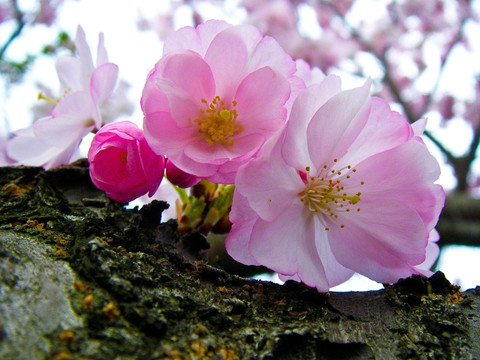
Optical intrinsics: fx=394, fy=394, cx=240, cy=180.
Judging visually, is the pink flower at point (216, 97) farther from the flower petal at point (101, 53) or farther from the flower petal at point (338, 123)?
the flower petal at point (101, 53)

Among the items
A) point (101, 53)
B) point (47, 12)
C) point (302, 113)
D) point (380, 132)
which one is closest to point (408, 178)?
point (380, 132)

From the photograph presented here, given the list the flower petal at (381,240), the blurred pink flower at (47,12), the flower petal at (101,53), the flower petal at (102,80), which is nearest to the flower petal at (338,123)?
the flower petal at (381,240)

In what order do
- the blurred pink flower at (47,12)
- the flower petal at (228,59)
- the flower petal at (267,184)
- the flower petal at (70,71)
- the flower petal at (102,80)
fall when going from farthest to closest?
the blurred pink flower at (47,12) < the flower petal at (70,71) < the flower petal at (102,80) < the flower petal at (228,59) < the flower petal at (267,184)

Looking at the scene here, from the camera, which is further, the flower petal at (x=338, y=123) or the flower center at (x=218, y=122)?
the flower center at (x=218, y=122)

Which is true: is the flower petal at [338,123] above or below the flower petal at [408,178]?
above

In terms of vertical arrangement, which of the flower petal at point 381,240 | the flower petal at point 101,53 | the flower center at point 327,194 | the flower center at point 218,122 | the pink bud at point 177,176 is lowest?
the flower petal at point 381,240

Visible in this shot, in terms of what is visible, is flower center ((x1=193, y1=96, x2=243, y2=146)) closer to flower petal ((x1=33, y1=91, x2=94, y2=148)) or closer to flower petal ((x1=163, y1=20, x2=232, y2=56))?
flower petal ((x1=163, y1=20, x2=232, y2=56))

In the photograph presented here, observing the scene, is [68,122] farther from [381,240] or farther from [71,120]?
[381,240]

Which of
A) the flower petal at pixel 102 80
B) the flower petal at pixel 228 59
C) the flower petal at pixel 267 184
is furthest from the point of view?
the flower petal at pixel 102 80

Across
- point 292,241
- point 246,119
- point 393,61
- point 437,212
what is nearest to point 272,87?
point 246,119
